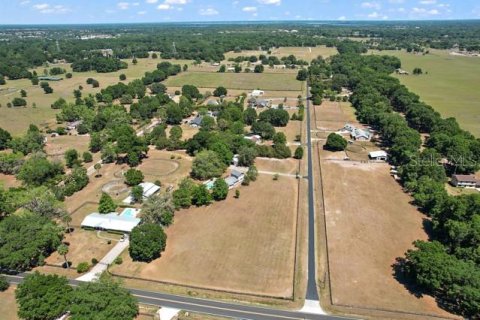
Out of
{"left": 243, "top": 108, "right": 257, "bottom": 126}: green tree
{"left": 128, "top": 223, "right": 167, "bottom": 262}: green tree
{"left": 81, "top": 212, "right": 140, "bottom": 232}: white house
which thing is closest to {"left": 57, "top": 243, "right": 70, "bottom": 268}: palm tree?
{"left": 81, "top": 212, "right": 140, "bottom": 232}: white house

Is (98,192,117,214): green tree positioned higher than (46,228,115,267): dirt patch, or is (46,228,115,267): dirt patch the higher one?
(98,192,117,214): green tree

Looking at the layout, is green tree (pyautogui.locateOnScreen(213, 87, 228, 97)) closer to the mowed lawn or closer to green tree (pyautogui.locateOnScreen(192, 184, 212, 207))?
the mowed lawn

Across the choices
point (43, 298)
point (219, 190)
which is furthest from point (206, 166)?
point (43, 298)

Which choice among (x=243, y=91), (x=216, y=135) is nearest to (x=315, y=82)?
(x=243, y=91)

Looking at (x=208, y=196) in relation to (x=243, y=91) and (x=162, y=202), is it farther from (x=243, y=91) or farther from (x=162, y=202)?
(x=243, y=91)

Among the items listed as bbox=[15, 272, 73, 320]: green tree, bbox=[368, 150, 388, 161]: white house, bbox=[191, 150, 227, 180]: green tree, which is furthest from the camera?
bbox=[368, 150, 388, 161]: white house
